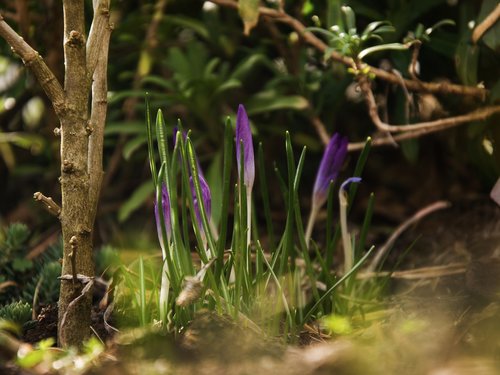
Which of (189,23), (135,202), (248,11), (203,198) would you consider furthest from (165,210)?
(189,23)

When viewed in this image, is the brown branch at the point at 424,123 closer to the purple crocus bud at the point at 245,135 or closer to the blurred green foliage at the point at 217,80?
the blurred green foliage at the point at 217,80

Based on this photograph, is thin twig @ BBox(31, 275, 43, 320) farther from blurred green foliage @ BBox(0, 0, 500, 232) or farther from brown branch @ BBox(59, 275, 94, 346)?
blurred green foliage @ BBox(0, 0, 500, 232)

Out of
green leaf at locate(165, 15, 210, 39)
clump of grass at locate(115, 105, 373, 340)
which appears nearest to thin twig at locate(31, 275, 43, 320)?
clump of grass at locate(115, 105, 373, 340)

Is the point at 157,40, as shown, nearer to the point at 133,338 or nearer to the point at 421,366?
the point at 133,338

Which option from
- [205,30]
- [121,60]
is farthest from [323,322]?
[121,60]

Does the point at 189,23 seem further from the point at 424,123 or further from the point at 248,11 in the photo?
the point at 424,123

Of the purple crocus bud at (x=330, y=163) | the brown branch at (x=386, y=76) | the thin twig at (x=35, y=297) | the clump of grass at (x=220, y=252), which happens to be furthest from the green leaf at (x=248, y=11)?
the thin twig at (x=35, y=297)
